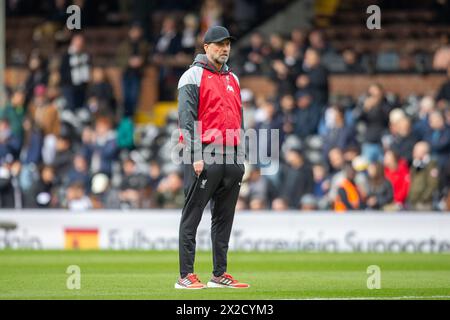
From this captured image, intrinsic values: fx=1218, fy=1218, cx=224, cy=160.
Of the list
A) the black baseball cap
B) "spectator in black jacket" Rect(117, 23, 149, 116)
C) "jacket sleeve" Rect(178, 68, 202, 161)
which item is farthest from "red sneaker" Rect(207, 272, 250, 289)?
"spectator in black jacket" Rect(117, 23, 149, 116)

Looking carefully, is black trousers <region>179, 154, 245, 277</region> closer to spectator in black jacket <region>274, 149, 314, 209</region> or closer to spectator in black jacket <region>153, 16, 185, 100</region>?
spectator in black jacket <region>274, 149, 314, 209</region>

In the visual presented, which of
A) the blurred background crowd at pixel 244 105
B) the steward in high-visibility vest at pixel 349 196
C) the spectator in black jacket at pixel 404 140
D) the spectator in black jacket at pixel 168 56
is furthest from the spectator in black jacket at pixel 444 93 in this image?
the spectator in black jacket at pixel 168 56

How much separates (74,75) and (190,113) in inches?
620

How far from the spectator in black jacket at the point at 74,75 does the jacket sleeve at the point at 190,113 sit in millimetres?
15463

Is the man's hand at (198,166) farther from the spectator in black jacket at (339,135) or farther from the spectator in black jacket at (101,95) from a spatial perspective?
the spectator in black jacket at (101,95)

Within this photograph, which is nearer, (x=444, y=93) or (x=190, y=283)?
(x=190, y=283)

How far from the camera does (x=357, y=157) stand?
23.8m

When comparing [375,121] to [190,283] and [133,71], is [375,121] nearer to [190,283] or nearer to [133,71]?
[133,71]

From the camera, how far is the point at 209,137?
1287 centimetres

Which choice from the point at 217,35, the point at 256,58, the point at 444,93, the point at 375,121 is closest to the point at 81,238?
the point at 375,121

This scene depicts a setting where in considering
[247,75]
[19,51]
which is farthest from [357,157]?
[19,51]

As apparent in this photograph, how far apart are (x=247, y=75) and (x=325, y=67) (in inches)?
99.9
